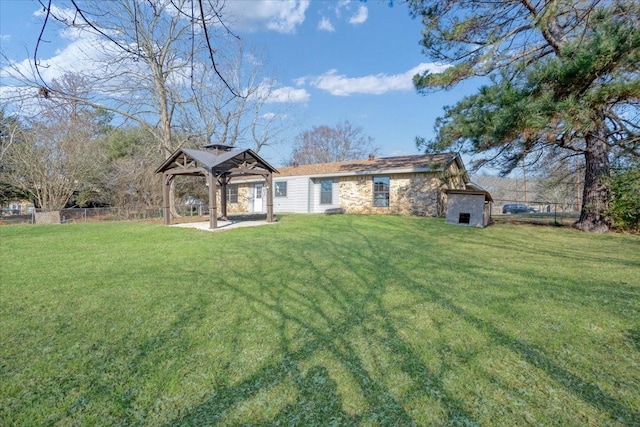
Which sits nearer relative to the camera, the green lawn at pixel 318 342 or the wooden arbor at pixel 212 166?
the green lawn at pixel 318 342

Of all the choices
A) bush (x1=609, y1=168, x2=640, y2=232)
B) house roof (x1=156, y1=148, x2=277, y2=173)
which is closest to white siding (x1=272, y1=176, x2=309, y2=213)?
house roof (x1=156, y1=148, x2=277, y2=173)

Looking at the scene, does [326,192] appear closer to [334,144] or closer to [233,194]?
[233,194]

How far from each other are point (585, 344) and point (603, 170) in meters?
10.7

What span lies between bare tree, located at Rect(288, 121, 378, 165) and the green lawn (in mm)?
30989

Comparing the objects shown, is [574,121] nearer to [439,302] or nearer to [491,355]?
[439,302]

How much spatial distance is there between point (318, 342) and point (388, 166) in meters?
13.7

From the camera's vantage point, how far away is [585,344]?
269 centimetres

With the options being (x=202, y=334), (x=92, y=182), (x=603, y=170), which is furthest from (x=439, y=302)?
(x=92, y=182)

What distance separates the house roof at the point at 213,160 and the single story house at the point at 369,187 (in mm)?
4525

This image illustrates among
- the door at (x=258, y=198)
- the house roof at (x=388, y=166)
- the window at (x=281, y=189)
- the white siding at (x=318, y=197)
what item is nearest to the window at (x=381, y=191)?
the house roof at (x=388, y=166)

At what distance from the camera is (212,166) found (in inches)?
380

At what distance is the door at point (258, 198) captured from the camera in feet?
64.8

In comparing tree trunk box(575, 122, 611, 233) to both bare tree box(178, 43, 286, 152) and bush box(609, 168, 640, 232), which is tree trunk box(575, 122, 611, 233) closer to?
bush box(609, 168, 640, 232)

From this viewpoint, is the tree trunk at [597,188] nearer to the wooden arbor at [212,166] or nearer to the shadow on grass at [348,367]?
the shadow on grass at [348,367]
